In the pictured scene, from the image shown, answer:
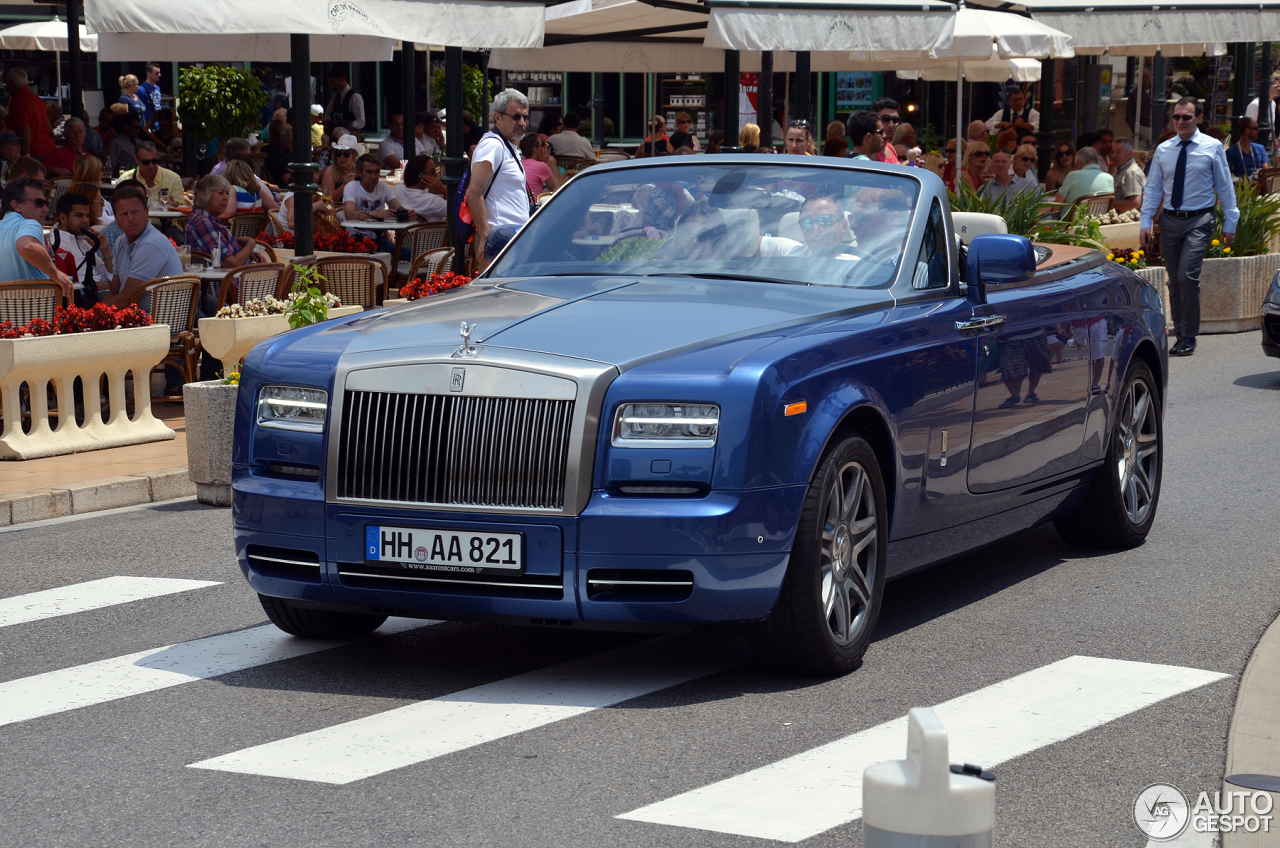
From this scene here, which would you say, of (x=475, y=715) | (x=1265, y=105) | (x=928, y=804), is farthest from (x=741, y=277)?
(x=1265, y=105)

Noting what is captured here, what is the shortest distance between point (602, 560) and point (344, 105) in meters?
26.7

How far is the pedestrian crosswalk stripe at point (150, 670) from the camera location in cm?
616

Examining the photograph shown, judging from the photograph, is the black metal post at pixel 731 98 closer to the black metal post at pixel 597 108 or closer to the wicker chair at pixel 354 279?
the wicker chair at pixel 354 279

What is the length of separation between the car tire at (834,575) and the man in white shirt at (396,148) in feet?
54.7

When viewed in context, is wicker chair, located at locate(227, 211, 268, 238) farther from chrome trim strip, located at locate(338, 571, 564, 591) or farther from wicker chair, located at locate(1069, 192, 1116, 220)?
chrome trim strip, located at locate(338, 571, 564, 591)

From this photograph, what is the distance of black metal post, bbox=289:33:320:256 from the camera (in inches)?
569

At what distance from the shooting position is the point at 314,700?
19.9 feet

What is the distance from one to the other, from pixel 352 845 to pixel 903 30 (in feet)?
39.5

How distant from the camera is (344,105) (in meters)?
31.4


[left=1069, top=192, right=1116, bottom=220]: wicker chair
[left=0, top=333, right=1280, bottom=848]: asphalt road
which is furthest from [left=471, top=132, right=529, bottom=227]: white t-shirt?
[left=1069, top=192, right=1116, bottom=220]: wicker chair

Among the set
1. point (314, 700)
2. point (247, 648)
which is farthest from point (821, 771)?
point (247, 648)

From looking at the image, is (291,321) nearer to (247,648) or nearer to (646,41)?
(247,648)

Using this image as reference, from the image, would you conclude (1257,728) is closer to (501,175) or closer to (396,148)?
(501,175)

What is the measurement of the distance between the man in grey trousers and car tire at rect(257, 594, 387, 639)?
36.7ft
